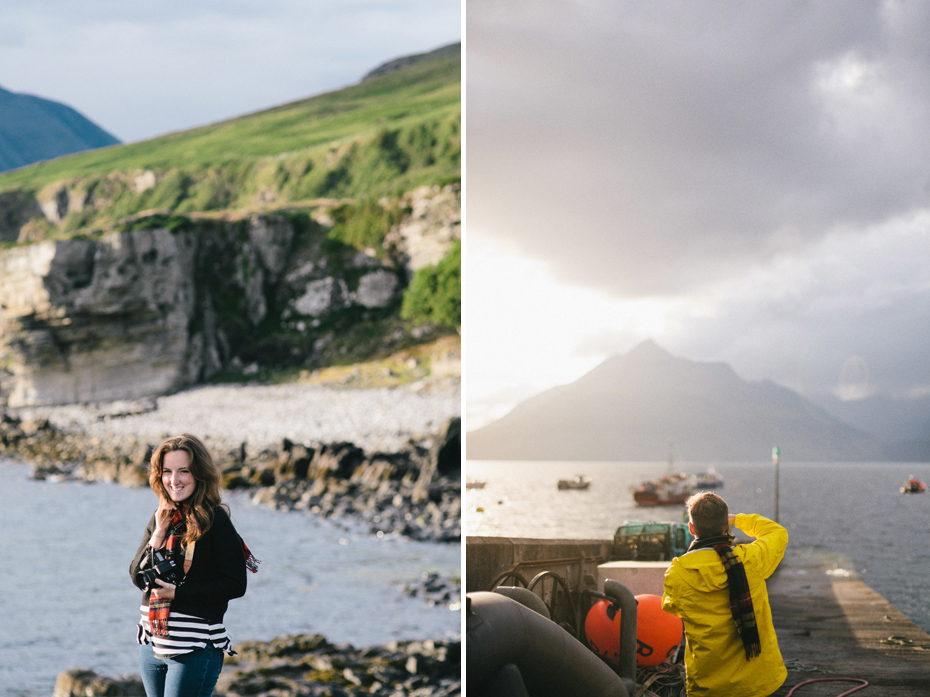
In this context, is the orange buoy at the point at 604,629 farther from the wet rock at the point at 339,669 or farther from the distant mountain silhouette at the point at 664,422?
the wet rock at the point at 339,669

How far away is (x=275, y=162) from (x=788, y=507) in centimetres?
652

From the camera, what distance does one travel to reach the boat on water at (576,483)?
8.53ft

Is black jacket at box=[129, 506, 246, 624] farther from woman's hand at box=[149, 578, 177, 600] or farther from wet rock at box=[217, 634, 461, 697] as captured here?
wet rock at box=[217, 634, 461, 697]

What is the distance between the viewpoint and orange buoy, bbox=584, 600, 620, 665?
215 centimetres

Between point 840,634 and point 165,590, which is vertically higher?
point 165,590

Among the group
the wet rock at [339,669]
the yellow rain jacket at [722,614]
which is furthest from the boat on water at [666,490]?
the wet rock at [339,669]

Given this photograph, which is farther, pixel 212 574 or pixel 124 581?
pixel 124 581

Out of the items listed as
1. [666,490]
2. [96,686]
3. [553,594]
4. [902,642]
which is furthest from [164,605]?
[96,686]

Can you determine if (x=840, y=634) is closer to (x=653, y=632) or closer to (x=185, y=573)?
(x=653, y=632)

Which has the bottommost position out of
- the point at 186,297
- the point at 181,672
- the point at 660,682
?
the point at 660,682

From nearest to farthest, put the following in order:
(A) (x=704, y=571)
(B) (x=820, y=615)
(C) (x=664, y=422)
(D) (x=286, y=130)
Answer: (A) (x=704, y=571) < (B) (x=820, y=615) < (C) (x=664, y=422) < (D) (x=286, y=130)

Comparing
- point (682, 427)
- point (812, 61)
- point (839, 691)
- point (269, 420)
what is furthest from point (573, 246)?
point (269, 420)

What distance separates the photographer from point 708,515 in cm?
154

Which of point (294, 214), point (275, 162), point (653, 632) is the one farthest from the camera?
point (294, 214)
